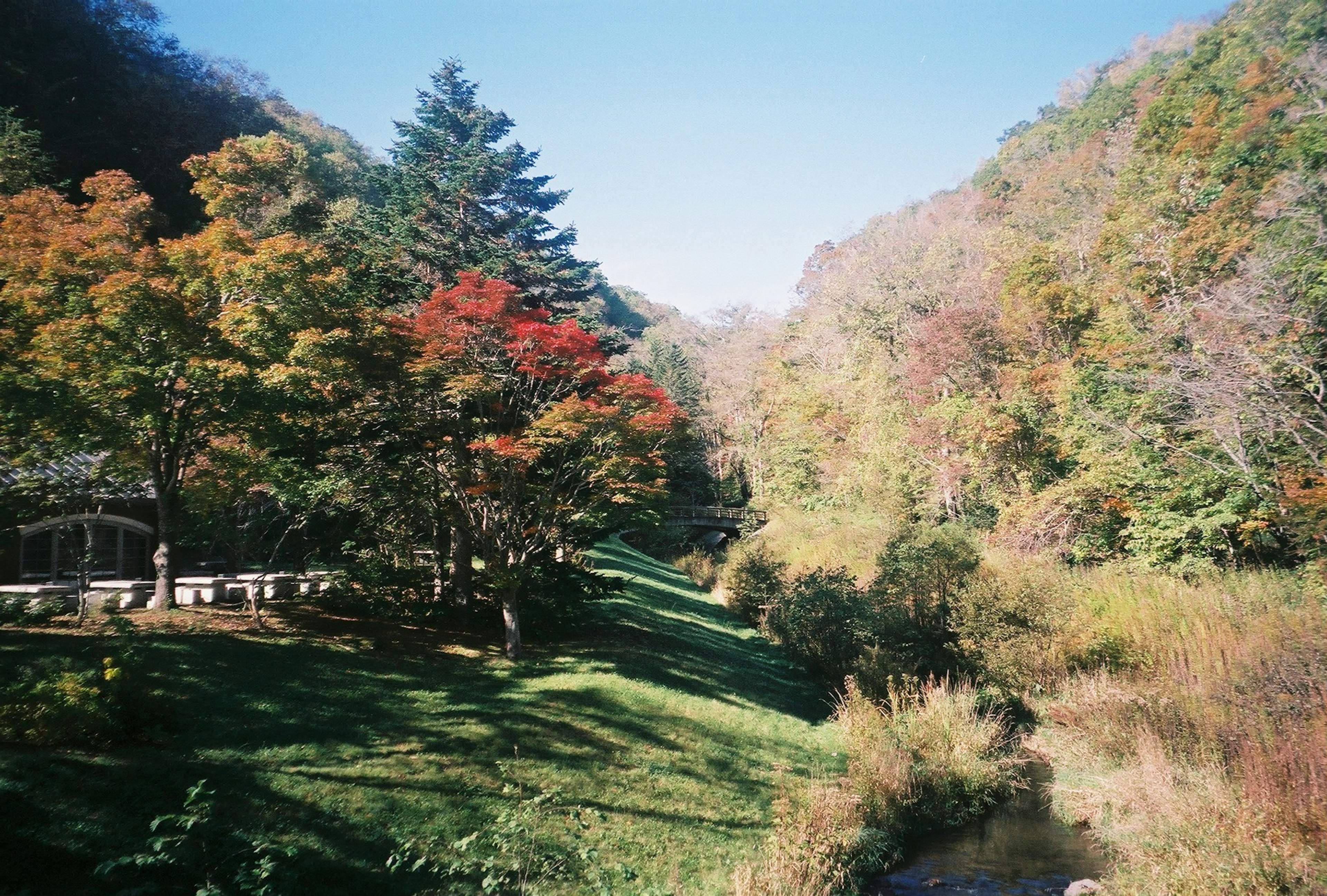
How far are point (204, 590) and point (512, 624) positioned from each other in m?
6.75

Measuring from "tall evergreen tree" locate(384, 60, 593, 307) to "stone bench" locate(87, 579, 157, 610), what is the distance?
12.1 metres

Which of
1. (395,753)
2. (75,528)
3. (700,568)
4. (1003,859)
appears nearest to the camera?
(395,753)

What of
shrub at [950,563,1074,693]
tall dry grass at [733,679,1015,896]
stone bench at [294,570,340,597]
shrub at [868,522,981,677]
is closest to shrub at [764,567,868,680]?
shrub at [868,522,981,677]

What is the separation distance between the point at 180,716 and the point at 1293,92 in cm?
3094

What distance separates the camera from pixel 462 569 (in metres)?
15.2

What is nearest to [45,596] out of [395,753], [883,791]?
[395,753]

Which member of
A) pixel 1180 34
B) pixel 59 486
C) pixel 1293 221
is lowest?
pixel 59 486

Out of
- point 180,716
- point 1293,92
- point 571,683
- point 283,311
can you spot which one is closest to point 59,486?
point 283,311

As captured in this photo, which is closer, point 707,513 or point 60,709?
point 60,709

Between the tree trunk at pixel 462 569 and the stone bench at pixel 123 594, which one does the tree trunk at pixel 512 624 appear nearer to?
the tree trunk at pixel 462 569

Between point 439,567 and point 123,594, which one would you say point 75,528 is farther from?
point 439,567

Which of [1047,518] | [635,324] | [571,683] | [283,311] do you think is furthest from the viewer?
[635,324]

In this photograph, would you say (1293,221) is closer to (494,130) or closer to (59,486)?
(59,486)

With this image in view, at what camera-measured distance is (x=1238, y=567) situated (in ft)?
56.2
